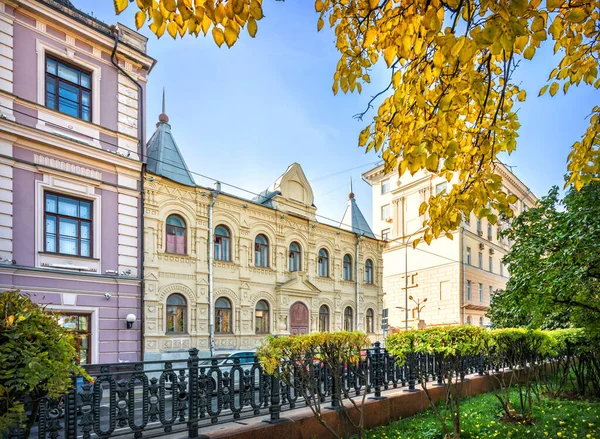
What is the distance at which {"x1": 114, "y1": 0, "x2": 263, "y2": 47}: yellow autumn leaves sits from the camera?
2404 mm

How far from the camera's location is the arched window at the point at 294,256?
2297 centimetres

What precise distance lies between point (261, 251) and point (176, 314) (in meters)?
5.61

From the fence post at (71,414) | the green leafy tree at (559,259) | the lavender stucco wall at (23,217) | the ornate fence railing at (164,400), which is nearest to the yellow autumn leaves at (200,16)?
the ornate fence railing at (164,400)

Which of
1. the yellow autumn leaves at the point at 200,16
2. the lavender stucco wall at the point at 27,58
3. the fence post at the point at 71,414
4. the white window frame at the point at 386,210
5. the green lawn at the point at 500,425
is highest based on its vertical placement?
the lavender stucco wall at the point at 27,58

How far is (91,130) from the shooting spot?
46.4ft

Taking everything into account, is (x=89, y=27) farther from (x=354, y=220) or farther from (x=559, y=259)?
(x=354, y=220)

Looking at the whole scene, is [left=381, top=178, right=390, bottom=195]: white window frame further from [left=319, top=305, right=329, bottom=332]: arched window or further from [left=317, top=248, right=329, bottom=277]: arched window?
[left=319, top=305, right=329, bottom=332]: arched window

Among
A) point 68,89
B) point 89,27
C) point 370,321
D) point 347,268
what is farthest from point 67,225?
point 370,321

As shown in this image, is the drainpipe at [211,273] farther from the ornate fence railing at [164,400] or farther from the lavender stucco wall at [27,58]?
the ornate fence railing at [164,400]

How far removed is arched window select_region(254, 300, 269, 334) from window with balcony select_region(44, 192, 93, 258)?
910cm

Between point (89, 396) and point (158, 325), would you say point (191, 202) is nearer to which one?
point (158, 325)

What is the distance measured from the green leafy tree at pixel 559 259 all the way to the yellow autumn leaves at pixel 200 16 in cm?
569

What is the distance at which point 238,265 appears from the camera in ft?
65.7

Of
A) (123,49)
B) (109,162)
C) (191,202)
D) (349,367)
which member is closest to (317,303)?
(191,202)
